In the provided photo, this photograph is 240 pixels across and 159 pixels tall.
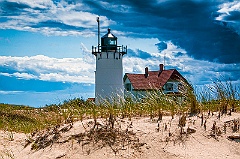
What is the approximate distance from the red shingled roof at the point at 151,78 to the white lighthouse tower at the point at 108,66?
225 inches

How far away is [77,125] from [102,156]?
62.0 inches

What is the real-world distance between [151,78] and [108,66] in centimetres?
796

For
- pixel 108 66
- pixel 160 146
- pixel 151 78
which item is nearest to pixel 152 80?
pixel 151 78

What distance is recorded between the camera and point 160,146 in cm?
703

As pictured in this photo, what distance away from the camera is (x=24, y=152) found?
319 inches

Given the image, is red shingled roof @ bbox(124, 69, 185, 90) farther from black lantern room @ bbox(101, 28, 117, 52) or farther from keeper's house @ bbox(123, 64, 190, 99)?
black lantern room @ bbox(101, 28, 117, 52)

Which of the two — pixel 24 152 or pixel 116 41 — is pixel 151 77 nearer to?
pixel 116 41

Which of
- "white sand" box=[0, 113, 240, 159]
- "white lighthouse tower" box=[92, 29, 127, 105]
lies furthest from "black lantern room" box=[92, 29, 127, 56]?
"white sand" box=[0, 113, 240, 159]

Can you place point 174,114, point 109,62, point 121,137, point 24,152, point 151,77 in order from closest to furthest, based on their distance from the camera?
point 121,137 → point 24,152 → point 174,114 → point 109,62 → point 151,77

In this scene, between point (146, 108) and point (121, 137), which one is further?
point (146, 108)

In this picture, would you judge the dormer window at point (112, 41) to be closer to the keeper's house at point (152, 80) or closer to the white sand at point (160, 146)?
the keeper's house at point (152, 80)

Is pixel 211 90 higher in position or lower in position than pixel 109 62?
lower

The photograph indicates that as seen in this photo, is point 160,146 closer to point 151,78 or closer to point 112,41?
point 112,41

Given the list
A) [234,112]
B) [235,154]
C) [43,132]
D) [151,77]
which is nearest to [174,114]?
[234,112]
